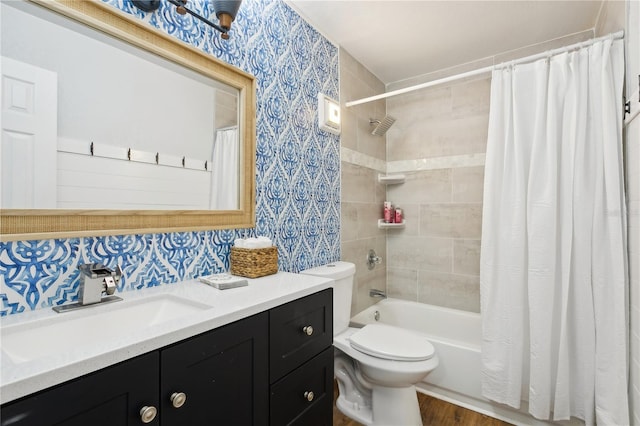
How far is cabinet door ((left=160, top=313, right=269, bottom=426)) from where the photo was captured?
0.70 meters

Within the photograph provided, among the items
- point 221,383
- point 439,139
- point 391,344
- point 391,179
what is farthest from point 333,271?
point 439,139

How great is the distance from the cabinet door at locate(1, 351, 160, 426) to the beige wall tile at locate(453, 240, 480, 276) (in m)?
2.23

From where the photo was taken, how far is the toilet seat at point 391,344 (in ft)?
4.92

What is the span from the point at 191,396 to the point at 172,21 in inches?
49.7

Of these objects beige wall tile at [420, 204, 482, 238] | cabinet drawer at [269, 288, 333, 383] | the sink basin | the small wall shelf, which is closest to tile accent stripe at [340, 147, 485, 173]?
beige wall tile at [420, 204, 482, 238]

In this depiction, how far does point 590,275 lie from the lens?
1.48 meters

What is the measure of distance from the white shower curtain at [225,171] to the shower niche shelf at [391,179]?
148 cm

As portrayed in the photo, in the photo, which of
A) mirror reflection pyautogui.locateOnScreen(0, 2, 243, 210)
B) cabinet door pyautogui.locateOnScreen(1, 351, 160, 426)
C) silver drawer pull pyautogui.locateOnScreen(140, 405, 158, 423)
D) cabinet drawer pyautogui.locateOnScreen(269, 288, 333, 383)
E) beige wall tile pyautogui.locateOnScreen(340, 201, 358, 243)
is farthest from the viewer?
beige wall tile pyautogui.locateOnScreen(340, 201, 358, 243)

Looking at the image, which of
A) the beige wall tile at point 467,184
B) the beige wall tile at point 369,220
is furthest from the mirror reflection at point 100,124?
the beige wall tile at point 467,184

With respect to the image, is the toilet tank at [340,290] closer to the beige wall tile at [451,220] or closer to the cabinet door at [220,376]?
the cabinet door at [220,376]

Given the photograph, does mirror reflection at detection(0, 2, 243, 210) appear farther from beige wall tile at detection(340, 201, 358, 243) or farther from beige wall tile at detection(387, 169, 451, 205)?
beige wall tile at detection(387, 169, 451, 205)

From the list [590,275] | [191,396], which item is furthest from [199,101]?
[590,275]

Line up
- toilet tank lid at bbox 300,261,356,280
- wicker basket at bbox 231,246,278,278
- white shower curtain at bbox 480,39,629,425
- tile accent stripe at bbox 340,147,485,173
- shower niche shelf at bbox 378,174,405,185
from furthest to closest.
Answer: shower niche shelf at bbox 378,174,405,185 → tile accent stripe at bbox 340,147,485,173 → toilet tank lid at bbox 300,261,356,280 → white shower curtain at bbox 480,39,629,425 → wicker basket at bbox 231,246,278,278

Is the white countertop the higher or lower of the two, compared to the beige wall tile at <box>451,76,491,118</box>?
lower
